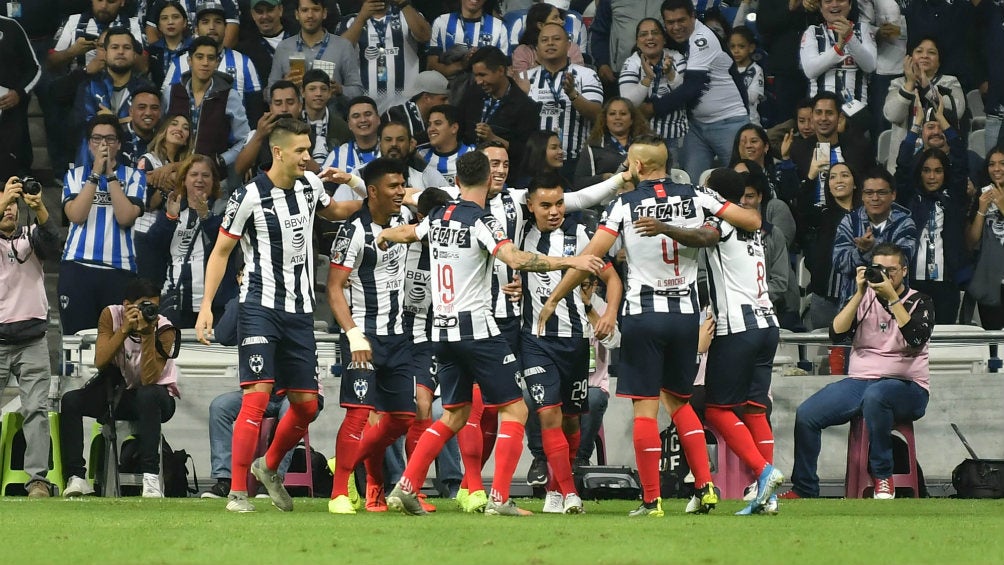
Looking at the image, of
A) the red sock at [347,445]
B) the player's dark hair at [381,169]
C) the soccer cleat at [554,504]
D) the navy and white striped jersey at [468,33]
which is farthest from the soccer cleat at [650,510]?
the navy and white striped jersey at [468,33]

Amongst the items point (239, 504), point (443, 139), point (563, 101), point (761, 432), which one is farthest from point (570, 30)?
point (239, 504)

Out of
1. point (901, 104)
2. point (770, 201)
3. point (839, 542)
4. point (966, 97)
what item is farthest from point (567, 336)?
point (966, 97)

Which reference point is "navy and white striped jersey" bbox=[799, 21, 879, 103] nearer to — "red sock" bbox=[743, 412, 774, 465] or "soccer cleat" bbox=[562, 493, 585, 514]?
"red sock" bbox=[743, 412, 774, 465]

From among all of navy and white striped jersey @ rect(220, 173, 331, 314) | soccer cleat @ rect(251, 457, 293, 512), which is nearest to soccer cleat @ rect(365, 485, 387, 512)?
soccer cleat @ rect(251, 457, 293, 512)

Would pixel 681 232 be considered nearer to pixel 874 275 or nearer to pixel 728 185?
pixel 728 185

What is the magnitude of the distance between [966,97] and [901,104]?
124 cm

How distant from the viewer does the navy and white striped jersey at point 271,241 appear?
9609mm

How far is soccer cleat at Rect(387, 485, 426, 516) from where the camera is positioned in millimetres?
9250

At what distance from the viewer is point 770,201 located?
14.7 meters

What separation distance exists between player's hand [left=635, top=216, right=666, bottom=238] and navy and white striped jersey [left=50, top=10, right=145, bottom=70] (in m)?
8.83

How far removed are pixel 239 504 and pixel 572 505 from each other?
84.9 inches

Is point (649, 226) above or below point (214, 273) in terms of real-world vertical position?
Answer: above

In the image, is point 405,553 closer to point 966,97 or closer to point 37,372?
point 37,372

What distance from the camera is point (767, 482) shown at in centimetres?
946
